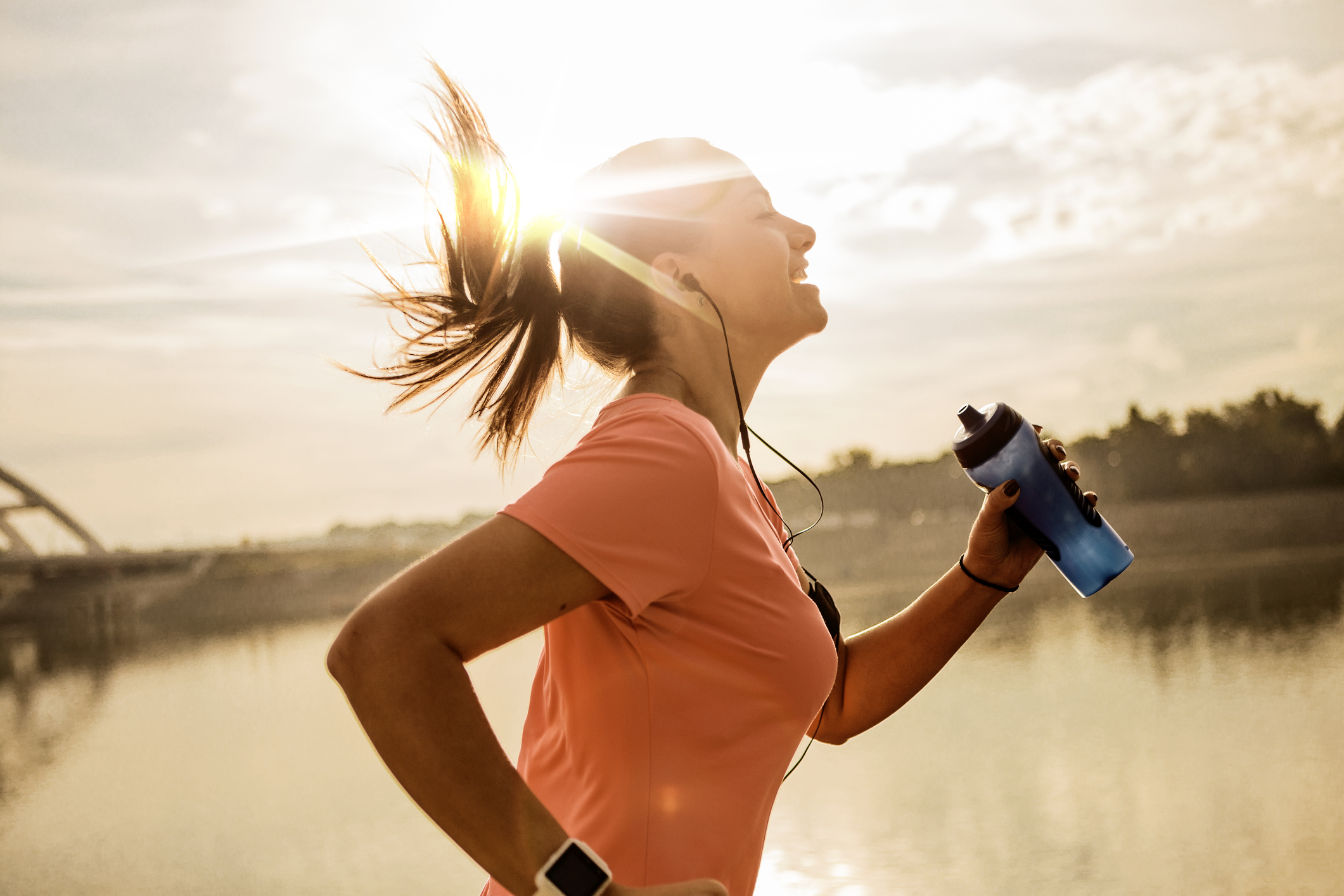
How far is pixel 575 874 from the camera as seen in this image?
30.5 inches

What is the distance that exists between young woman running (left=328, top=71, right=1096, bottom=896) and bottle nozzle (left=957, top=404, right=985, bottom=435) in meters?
0.37

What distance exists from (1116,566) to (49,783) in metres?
19.1

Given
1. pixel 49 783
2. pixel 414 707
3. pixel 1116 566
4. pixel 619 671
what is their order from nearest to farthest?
1. pixel 414 707
2. pixel 619 671
3. pixel 1116 566
4. pixel 49 783

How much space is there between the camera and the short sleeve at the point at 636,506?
0.79 m

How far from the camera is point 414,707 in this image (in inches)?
30.0

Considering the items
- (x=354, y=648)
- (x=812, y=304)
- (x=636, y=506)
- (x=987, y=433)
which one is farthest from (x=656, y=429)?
(x=987, y=433)

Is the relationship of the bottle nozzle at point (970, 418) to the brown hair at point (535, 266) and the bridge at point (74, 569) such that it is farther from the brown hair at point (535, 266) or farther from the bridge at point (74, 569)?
the bridge at point (74, 569)

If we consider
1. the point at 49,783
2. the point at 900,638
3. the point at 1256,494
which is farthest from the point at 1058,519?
the point at 1256,494

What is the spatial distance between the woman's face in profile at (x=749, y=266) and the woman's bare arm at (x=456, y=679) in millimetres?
497

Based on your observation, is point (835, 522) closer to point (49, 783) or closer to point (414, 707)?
point (49, 783)

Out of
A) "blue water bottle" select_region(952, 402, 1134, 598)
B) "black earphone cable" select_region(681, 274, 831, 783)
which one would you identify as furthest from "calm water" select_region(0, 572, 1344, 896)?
"black earphone cable" select_region(681, 274, 831, 783)

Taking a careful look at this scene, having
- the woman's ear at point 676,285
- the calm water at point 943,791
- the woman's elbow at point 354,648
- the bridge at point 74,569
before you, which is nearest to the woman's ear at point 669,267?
the woman's ear at point 676,285

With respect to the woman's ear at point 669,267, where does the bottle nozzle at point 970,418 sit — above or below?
below

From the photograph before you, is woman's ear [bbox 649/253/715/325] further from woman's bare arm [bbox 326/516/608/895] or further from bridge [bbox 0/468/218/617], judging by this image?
bridge [bbox 0/468/218/617]
